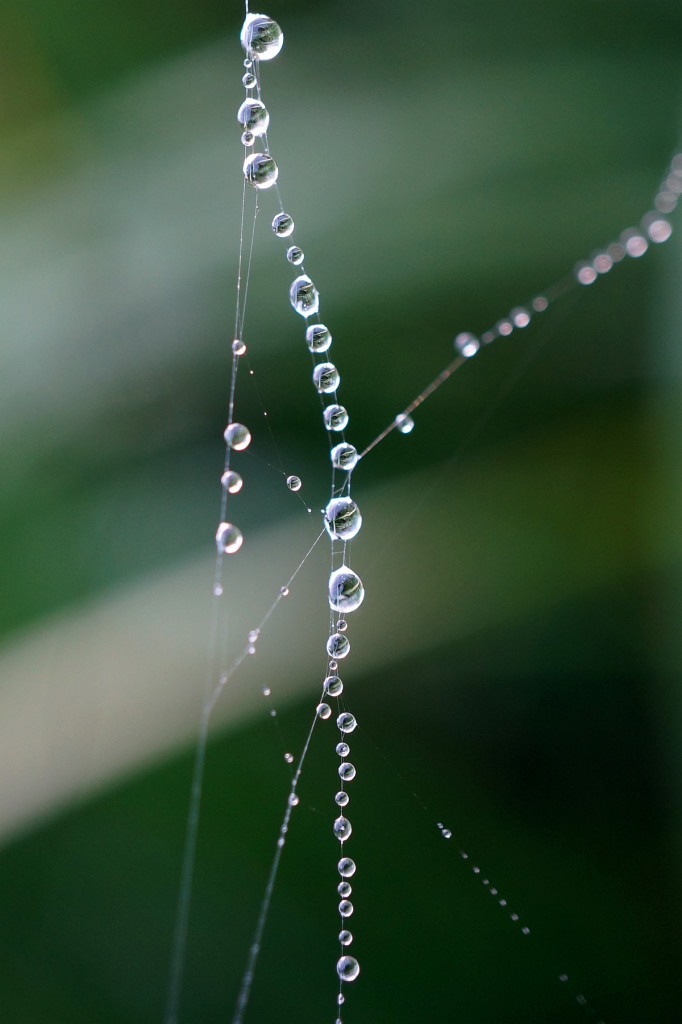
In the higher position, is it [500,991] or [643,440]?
[643,440]

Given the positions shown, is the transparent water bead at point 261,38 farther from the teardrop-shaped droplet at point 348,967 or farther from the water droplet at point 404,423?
the teardrop-shaped droplet at point 348,967

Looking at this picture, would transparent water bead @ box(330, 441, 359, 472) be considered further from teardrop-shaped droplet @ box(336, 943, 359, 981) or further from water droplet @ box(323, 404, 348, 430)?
teardrop-shaped droplet @ box(336, 943, 359, 981)

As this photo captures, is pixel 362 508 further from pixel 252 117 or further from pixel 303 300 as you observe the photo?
pixel 252 117

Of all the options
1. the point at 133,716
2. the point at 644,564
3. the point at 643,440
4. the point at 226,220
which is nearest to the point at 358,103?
the point at 226,220

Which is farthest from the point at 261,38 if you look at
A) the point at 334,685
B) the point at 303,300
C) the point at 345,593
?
the point at 334,685

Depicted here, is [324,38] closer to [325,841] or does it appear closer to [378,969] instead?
[325,841]

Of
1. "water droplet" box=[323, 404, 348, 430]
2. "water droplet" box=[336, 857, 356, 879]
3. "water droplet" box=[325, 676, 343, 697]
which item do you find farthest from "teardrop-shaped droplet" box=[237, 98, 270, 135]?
"water droplet" box=[336, 857, 356, 879]
